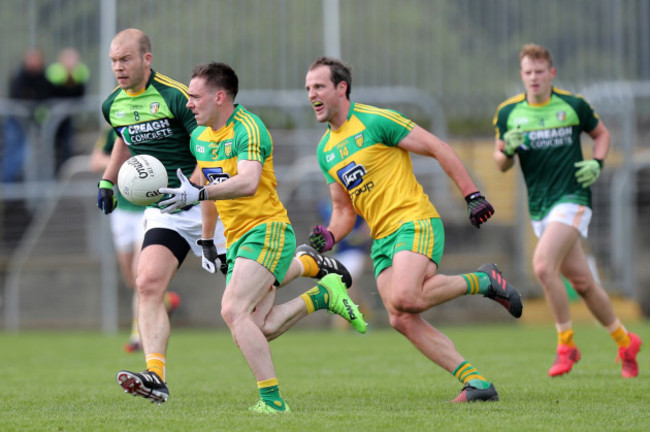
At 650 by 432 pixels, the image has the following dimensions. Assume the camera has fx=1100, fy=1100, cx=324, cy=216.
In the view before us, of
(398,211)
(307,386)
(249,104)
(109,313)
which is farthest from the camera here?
(249,104)

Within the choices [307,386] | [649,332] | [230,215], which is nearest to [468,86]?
[649,332]

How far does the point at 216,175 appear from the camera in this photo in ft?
23.4

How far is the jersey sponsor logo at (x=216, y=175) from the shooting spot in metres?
7.09

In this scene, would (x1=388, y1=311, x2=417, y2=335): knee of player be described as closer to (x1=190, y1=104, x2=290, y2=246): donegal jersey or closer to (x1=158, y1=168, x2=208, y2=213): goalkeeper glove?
(x1=190, y1=104, x2=290, y2=246): donegal jersey

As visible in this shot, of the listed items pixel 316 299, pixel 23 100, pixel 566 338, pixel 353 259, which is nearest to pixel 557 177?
pixel 566 338

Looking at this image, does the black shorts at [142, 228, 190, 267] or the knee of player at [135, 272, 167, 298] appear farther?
the black shorts at [142, 228, 190, 267]

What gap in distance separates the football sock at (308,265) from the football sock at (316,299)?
8.8 inches

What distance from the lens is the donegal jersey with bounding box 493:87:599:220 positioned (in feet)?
31.4

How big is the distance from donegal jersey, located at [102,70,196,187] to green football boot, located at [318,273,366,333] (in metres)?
1.38

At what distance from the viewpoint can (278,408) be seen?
667 cm

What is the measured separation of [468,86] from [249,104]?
12.3 feet

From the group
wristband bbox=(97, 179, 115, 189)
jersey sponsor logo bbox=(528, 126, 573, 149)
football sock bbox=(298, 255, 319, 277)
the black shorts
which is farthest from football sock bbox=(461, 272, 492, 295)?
wristband bbox=(97, 179, 115, 189)

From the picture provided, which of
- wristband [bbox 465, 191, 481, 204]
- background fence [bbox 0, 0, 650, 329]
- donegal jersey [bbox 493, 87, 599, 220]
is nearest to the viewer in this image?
wristband [bbox 465, 191, 481, 204]

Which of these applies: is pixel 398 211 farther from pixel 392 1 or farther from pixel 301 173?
pixel 392 1
